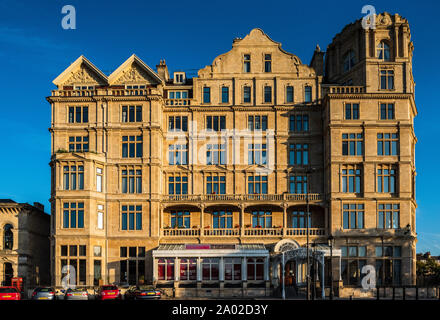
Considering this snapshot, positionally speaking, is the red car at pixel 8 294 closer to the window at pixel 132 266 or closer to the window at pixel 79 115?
the window at pixel 132 266

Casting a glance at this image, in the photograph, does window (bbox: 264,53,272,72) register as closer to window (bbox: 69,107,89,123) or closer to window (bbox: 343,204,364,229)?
window (bbox: 343,204,364,229)

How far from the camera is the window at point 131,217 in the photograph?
59.2m

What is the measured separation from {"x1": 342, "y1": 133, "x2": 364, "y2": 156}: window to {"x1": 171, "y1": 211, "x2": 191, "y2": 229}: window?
17.1m

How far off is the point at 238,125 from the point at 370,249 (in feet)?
59.6

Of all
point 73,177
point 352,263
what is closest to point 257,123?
point 352,263

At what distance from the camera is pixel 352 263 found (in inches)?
2274

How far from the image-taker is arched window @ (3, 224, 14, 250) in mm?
62344

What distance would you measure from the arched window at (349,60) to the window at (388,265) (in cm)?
1934

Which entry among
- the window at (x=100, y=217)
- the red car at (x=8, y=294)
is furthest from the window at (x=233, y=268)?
the red car at (x=8, y=294)

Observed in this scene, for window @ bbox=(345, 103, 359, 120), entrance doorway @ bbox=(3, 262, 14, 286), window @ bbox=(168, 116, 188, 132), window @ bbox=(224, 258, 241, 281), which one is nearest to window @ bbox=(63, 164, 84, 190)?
window @ bbox=(168, 116, 188, 132)

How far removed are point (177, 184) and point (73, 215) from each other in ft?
36.6

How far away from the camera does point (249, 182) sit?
62531 millimetres

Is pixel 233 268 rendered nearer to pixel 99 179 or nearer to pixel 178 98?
pixel 99 179
